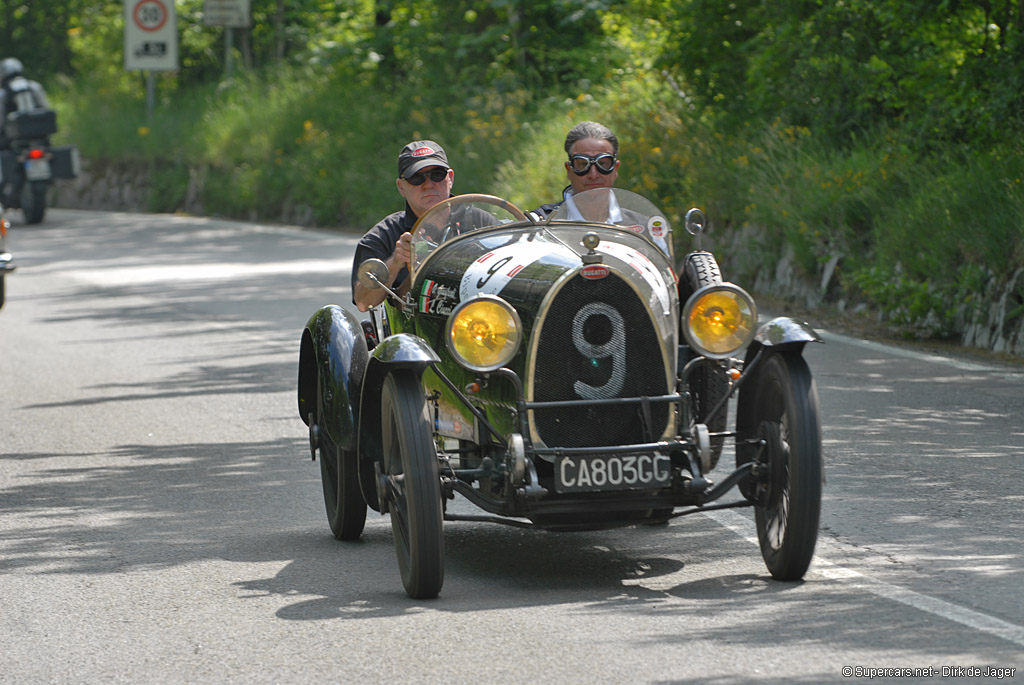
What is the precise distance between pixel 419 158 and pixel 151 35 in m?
31.6

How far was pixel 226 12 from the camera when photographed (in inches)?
1464

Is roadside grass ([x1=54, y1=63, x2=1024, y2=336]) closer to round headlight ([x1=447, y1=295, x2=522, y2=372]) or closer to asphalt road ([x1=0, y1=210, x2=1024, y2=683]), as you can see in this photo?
asphalt road ([x1=0, y1=210, x2=1024, y2=683])

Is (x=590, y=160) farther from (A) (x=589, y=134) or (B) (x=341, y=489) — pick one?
(B) (x=341, y=489)

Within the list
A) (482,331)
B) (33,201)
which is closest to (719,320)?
(482,331)

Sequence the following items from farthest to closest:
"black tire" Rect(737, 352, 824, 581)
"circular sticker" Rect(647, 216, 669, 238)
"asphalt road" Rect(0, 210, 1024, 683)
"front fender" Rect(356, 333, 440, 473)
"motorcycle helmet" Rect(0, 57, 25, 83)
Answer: "motorcycle helmet" Rect(0, 57, 25, 83), "circular sticker" Rect(647, 216, 669, 238), "front fender" Rect(356, 333, 440, 473), "black tire" Rect(737, 352, 824, 581), "asphalt road" Rect(0, 210, 1024, 683)

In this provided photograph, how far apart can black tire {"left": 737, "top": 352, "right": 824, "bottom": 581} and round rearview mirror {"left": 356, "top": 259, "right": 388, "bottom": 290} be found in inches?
57.1

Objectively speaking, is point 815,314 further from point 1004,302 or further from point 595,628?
point 595,628

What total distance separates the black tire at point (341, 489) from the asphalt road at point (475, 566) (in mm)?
87

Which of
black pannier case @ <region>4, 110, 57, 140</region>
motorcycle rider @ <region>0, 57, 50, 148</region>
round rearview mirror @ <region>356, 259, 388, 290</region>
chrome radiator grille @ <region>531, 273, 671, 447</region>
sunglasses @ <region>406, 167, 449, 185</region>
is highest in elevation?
motorcycle rider @ <region>0, 57, 50, 148</region>

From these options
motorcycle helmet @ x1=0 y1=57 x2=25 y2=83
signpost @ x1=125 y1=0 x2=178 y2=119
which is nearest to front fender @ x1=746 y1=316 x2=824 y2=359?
motorcycle helmet @ x1=0 y1=57 x2=25 y2=83

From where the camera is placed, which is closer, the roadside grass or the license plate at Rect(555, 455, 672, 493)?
the license plate at Rect(555, 455, 672, 493)

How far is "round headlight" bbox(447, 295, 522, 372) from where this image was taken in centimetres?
567

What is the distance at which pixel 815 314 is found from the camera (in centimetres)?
1398

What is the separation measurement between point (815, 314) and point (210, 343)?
4.95 metres
